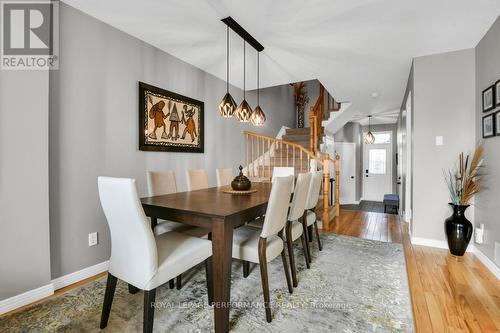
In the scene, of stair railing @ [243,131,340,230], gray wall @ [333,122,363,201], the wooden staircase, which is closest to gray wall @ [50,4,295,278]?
stair railing @ [243,131,340,230]

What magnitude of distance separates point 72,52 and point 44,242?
168 cm

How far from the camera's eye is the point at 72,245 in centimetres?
222

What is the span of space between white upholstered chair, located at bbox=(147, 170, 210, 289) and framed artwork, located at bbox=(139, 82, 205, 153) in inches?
19.0

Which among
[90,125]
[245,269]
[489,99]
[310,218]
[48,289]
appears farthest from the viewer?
[310,218]

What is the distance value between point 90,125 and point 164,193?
969mm

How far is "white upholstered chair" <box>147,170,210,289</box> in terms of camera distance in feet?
7.24

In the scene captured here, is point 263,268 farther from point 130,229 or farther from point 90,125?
point 90,125

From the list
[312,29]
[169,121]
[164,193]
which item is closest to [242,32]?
[312,29]

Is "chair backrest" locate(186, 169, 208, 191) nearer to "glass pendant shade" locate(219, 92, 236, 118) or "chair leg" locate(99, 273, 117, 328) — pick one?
"glass pendant shade" locate(219, 92, 236, 118)

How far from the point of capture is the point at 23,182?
185 centimetres

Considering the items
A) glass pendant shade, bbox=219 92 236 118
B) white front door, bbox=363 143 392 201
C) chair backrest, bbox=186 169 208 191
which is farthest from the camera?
white front door, bbox=363 143 392 201

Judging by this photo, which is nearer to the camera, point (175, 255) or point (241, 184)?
point (175, 255)

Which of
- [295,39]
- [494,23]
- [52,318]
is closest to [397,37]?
[494,23]

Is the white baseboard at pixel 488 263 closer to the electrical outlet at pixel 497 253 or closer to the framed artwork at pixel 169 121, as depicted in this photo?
the electrical outlet at pixel 497 253
